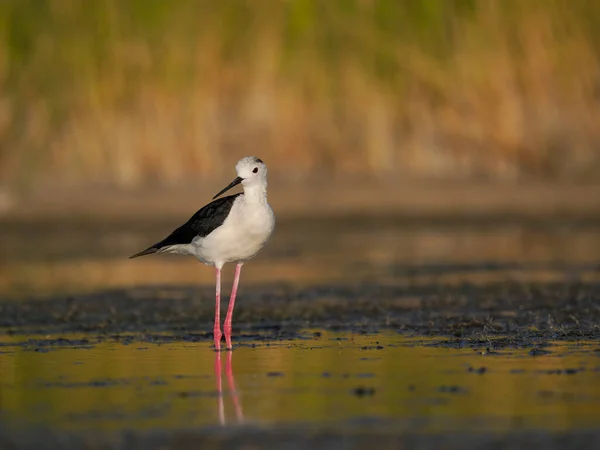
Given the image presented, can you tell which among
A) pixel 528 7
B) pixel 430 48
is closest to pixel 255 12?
pixel 430 48

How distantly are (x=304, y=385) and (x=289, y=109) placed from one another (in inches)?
604

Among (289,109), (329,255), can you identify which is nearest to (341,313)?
(329,255)

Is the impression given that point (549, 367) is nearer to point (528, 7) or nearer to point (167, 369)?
point (167, 369)

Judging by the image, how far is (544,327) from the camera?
10242mm

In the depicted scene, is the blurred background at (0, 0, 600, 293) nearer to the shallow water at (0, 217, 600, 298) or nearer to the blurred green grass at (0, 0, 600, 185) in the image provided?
the blurred green grass at (0, 0, 600, 185)

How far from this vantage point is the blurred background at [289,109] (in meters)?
22.4

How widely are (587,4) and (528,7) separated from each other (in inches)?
41.7

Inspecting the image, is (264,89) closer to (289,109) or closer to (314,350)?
(289,109)

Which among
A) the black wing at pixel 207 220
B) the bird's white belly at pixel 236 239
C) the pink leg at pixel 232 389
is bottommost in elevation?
the pink leg at pixel 232 389

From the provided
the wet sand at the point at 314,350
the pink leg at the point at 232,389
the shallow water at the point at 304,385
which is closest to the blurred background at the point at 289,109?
the wet sand at the point at 314,350

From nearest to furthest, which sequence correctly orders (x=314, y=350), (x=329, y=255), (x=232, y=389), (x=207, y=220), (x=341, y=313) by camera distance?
(x=232, y=389)
(x=314, y=350)
(x=207, y=220)
(x=341, y=313)
(x=329, y=255)

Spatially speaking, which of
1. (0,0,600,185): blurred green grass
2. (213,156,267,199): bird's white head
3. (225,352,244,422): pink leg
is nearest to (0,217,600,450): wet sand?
(225,352,244,422): pink leg

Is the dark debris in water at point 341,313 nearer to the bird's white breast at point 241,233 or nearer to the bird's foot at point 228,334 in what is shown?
the bird's foot at point 228,334

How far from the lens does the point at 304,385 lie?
7.97m
